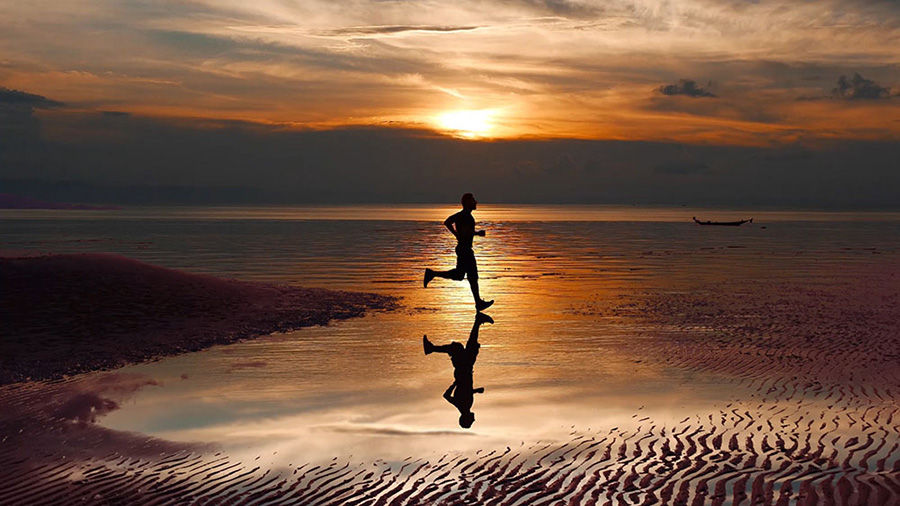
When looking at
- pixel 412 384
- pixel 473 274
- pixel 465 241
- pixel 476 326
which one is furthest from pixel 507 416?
pixel 473 274

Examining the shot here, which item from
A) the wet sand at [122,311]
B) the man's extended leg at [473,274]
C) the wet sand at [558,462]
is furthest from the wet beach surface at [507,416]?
the wet sand at [122,311]

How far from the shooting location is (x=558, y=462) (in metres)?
8.50

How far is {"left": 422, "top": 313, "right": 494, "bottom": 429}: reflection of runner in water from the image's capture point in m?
10.9

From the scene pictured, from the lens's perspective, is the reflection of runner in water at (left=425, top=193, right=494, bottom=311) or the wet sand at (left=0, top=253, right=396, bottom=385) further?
the reflection of runner in water at (left=425, top=193, right=494, bottom=311)

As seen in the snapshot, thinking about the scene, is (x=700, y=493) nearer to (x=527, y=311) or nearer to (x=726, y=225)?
(x=527, y=311)

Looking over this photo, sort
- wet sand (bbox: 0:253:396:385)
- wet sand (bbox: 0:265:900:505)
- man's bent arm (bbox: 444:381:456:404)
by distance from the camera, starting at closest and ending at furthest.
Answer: wet sand (bbox: 0:265:900:505) → man's bent arm (bbox: 444:381:456:404) → wet sand (bbox: 0:253:396:385)

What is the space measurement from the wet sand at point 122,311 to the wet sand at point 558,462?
2.00 meters

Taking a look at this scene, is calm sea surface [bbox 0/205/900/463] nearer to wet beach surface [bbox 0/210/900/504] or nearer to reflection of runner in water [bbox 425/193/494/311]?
wet beach surface [bbox 0/210/900/504]

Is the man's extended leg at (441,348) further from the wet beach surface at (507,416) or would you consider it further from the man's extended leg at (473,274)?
the man's extended leg at (473,274)

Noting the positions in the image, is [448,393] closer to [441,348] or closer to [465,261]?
[441,348]

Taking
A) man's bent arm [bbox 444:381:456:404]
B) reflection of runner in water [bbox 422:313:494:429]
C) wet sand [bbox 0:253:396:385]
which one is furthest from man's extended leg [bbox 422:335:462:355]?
wet sand [bbox 0:253:396:385]

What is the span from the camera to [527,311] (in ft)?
72.7

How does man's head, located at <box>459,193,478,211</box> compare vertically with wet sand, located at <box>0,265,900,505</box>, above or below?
above

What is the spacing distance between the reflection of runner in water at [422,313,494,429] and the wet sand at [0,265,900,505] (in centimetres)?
163
